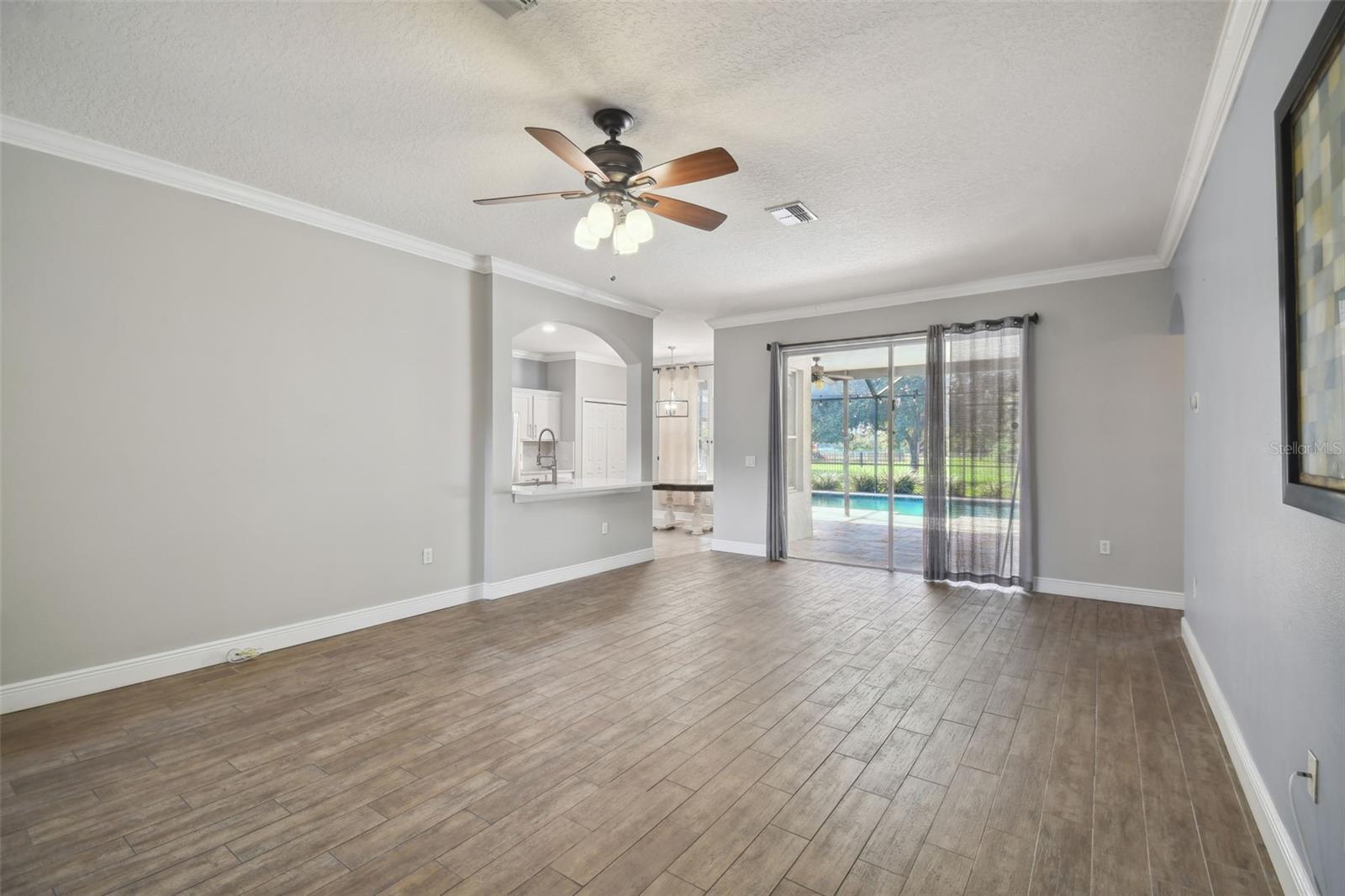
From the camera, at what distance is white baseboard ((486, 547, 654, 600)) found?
203 inches

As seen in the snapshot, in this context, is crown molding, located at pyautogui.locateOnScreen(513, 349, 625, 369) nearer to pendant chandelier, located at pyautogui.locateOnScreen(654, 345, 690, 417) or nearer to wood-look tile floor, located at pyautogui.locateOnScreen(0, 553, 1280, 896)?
pendant chandelier, located at pyautogui.locateOnScreen(654, 345, 690, 417)

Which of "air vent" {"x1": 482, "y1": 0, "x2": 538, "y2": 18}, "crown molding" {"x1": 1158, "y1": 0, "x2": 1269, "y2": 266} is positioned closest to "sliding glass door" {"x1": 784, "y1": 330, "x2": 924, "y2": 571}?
"crown molding" {"x1": 1158, "y1": 0, "x2": 1269, "y2": 266}

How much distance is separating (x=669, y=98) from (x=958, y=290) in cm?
404

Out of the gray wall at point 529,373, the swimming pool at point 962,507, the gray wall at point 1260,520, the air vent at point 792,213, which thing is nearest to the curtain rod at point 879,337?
the swimming pool at point 962,507

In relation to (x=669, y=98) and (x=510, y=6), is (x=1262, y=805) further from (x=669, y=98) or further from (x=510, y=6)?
(x=510, y=6)

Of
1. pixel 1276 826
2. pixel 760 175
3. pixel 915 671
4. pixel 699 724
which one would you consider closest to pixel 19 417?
pixel 699 724

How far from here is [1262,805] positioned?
205cm

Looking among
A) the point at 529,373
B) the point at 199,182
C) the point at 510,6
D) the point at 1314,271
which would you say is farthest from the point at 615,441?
the point at 1314,271

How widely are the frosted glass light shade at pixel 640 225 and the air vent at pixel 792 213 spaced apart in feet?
4.35

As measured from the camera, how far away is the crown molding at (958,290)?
4.91 meters

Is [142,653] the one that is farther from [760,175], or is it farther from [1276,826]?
[1276,826]

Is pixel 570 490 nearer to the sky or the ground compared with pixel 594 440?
nearer to the ground

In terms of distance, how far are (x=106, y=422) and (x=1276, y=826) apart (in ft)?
17.0

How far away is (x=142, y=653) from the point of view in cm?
332
